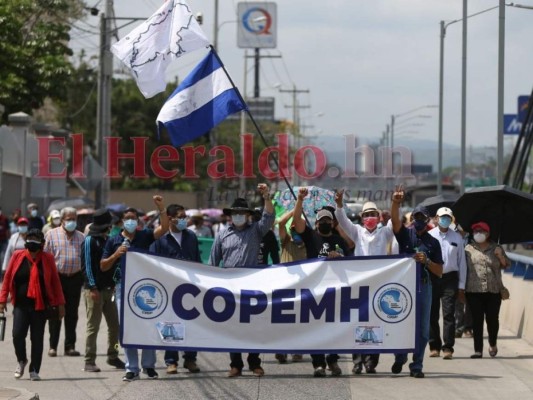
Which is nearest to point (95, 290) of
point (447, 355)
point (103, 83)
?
point (447, 355)

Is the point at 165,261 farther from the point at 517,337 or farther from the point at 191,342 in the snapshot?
the point at 517,337

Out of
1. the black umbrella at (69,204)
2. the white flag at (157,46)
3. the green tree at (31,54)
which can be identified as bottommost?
the black umbrella at (69,204)

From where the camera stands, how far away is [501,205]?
18.1 m

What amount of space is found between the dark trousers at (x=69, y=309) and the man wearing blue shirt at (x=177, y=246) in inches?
92.9

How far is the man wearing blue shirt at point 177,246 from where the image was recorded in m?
14.2

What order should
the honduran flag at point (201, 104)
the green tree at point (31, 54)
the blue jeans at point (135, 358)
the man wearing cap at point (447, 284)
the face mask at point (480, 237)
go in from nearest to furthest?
the blue jeans at point (135, 358) → the honduran flag at point (201, 104) → the man wearing cap at point (447, 284) → the face mask at point (480, 237) → the green tree at point (31, 54)

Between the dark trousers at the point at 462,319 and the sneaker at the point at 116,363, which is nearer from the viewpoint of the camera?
the sneaker at the point at 116,363

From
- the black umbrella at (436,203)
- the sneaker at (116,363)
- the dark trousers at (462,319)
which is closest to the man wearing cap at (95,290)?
the sneaker at (116,363)

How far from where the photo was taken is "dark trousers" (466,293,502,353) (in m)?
16.0

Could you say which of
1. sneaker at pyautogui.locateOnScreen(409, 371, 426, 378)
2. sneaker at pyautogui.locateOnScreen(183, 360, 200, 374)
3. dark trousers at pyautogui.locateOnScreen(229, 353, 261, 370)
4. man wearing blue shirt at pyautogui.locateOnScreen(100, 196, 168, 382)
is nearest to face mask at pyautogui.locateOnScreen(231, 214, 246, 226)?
man wearing blue shirt at pyautogui.locateOnScreen(100, 196, 168, 382)

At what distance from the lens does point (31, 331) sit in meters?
13.8

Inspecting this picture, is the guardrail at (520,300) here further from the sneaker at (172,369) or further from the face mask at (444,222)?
the sneaker at (172,369)

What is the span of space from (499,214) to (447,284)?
213 cm

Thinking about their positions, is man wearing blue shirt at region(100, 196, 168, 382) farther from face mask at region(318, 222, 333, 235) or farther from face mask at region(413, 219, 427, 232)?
face mask at region(413, 219, 427, 232)
